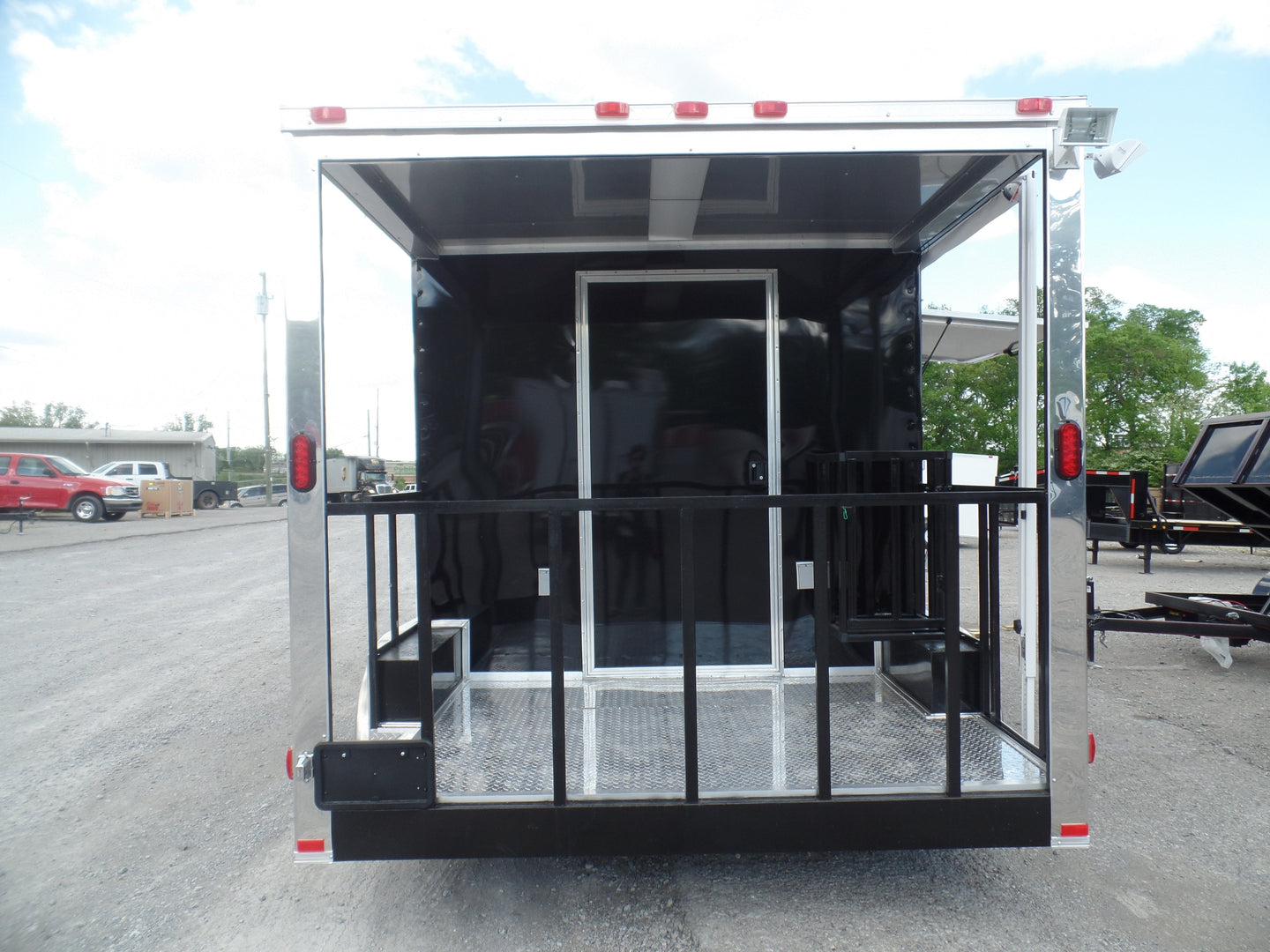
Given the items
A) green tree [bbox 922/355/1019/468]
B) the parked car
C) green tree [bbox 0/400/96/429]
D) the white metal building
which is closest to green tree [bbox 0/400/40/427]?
green tree [bbox 0/400/96/429]

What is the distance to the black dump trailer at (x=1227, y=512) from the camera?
489 centimetres

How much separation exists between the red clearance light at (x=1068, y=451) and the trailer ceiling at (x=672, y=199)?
0.80 metres

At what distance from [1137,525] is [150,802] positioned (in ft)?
34.6

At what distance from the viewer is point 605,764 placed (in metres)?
2.45

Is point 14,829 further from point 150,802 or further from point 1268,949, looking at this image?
point 1268,949

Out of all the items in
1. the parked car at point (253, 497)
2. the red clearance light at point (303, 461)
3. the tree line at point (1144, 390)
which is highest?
the tree line at point (1144, 390)

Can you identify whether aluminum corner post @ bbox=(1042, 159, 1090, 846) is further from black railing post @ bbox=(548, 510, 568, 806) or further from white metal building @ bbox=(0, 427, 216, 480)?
white metal building @ bbox=(0, 427, 216, 480)

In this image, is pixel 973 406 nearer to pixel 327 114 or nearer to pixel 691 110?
pixel 691 110

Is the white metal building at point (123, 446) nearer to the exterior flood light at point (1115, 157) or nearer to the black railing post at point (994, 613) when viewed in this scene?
the black railing post at point (994, 613)

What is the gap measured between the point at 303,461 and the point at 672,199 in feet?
5.51

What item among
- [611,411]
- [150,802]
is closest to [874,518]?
[611,411]

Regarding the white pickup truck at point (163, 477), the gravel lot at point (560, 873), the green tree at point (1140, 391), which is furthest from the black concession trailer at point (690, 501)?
the green tree at point (1140, 391)

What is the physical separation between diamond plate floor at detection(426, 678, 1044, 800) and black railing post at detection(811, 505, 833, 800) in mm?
106

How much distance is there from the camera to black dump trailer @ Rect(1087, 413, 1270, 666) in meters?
4.89
